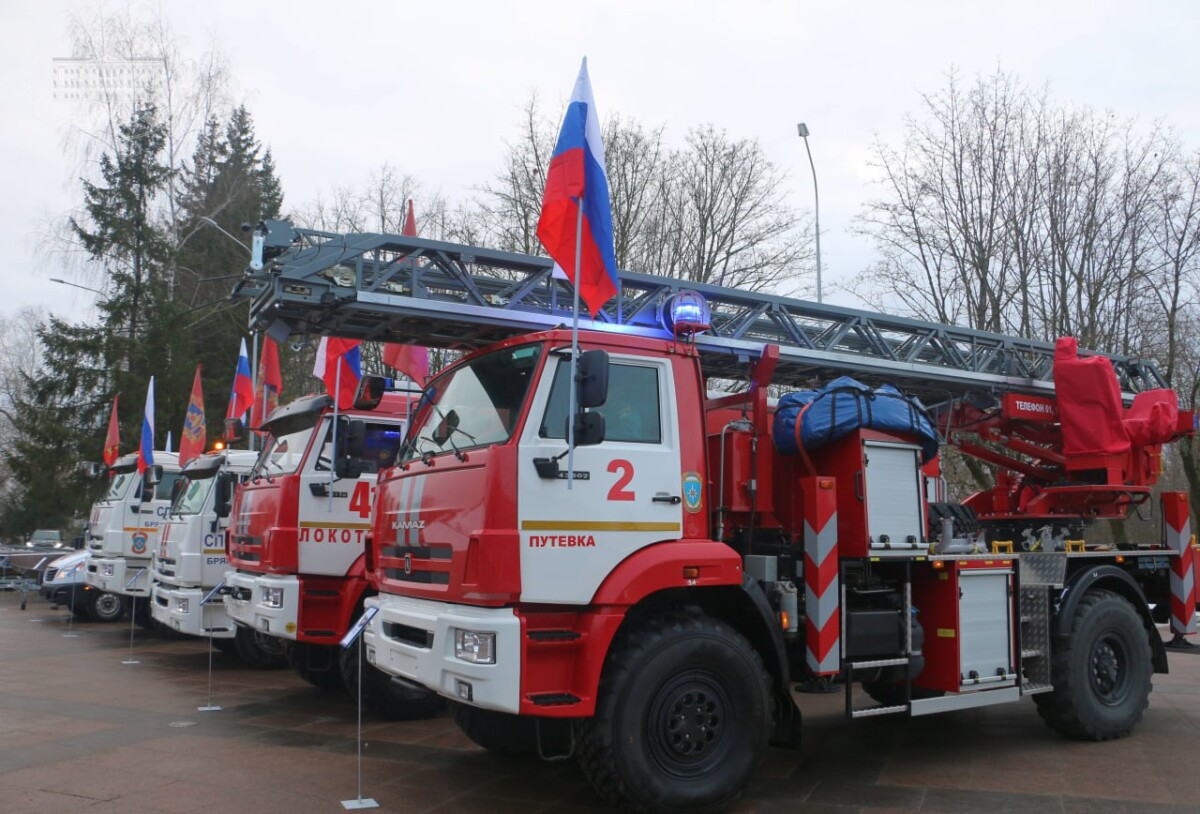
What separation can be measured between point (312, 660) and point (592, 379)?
565 cm

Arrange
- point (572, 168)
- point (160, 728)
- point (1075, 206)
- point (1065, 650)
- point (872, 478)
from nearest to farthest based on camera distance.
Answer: point (572, 168)
point (872, 478)
point (1065, 650)
point (160, 728)
point (1075, 206)

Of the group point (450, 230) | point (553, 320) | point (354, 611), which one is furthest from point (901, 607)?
point (450, 230)

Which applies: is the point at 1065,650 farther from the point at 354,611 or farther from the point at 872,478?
the point at 354,611

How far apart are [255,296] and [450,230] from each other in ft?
73.3

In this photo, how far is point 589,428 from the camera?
5305 mm

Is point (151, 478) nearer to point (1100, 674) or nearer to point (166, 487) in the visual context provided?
point (166, 487)

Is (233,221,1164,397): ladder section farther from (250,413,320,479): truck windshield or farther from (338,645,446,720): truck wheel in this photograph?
(338,645,446,720): truck wheel

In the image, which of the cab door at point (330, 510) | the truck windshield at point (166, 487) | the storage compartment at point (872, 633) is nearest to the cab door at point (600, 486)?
the storage compartment at point (872, 633)

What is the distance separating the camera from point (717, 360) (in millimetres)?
7703

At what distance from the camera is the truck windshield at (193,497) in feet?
40.0

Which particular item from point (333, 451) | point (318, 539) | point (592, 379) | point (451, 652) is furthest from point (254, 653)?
point (592, 379)

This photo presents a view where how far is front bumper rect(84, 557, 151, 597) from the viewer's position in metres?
14.8

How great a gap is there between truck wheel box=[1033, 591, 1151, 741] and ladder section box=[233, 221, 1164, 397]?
2552 millimetres

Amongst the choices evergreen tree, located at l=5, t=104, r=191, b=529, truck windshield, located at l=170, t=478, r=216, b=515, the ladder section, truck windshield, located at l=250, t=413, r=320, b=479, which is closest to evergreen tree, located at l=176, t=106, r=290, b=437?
evergreen tree, located at l=5, t=104, r=191, b=529
